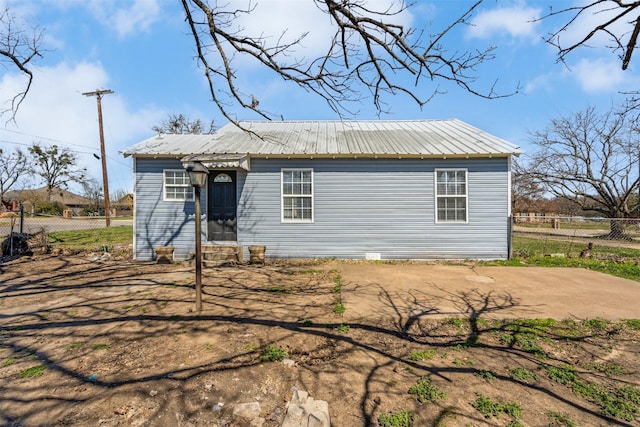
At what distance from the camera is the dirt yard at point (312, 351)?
2.30 metres

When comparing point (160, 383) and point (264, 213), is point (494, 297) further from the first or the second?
point (264, 213)

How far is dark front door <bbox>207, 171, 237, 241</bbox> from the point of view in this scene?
879 centimetres

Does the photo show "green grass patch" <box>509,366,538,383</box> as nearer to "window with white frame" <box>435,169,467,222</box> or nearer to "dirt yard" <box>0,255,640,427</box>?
"dirt yard" <box>0,255,640,427</box>

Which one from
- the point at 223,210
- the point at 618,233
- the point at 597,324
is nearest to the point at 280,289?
the point at 223,210

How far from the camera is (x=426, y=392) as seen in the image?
248cm

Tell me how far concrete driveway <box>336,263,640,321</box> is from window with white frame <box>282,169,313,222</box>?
225cm

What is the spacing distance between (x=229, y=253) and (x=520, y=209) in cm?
3382

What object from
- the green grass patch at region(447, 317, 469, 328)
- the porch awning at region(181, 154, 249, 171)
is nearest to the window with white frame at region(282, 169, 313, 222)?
the porch awning at region(181, 154, 249, 171)

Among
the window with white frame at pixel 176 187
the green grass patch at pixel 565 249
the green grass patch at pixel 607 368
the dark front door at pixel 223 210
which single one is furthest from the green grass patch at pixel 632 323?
the window with white frame at pixel 176 187

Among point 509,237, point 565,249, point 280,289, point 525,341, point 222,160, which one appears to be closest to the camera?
point 525,341

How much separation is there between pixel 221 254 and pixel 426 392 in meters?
6.77

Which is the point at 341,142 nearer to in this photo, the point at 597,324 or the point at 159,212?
the point at 159,212

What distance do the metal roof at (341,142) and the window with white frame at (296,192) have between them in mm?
608

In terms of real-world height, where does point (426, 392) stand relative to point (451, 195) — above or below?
below
